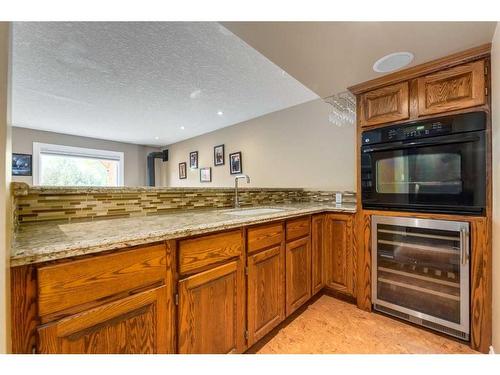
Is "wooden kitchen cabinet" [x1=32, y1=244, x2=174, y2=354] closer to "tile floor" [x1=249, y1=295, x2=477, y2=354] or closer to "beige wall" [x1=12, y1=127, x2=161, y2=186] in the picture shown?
"tile floor" [x1=249, y1=295, x2=477, y2=354]

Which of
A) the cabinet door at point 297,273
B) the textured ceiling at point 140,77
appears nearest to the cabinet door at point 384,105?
the textured ceiling at point 140,77

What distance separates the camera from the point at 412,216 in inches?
60.6

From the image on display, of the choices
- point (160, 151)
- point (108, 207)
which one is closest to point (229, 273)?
point (108, 207)

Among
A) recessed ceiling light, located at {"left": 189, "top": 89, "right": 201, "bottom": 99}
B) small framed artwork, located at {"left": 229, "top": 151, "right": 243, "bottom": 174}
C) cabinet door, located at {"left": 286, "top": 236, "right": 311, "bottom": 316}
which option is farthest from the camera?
small framed artwork, located at {"left": 229, "top": 151, "right": 243, "bottom": 174}

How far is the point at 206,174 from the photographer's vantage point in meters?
4.38

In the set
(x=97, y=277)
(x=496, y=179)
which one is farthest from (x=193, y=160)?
(x=496, y=179)

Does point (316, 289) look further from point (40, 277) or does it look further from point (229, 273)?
point (40, 277)

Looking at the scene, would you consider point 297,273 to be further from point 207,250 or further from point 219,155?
point 219,155

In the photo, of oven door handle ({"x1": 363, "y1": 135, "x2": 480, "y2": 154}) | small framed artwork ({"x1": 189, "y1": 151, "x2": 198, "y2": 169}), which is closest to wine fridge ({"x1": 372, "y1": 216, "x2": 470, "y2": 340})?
oven door handle ({"x1": 363, "y1": 135, "x2": 480, "y2": 154})

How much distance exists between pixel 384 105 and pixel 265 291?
1.61 meters

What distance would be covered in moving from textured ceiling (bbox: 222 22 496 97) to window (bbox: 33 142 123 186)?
426cm

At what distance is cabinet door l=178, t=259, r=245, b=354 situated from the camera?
935 mm

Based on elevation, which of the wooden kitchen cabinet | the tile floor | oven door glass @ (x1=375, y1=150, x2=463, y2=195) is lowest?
the tile floor
